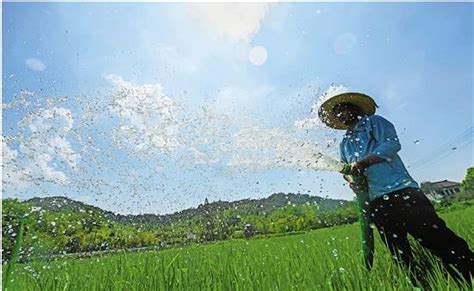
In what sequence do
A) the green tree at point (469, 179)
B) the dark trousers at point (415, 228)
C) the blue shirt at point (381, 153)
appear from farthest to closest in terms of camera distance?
the green tree at point (469, 179), the blue shirt at point (381, 153), the dark trousers at point (415, 228)

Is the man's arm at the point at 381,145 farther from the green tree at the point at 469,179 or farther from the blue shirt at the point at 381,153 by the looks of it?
the green tree at the point at 469,179

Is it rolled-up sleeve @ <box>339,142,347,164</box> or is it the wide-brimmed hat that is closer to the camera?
the wide-brimmed hat

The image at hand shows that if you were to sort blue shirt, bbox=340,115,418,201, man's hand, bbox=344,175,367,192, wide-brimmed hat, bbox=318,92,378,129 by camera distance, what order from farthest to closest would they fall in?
wide-brimmed hat, bbox=318,92,378,129
man's hand, bbox=344,175,367,192
blue shirt, bbox=340,115,418,201

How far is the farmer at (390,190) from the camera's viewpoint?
2.78 meters

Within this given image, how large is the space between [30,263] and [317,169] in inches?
140

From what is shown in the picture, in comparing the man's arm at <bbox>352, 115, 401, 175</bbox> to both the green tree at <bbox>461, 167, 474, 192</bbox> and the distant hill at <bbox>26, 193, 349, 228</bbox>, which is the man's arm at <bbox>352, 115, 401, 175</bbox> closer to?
the distant hill at <bbox>26, 193, 349, 228</bbox>

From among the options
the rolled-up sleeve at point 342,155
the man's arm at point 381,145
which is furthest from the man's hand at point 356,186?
the rolled-up sleeve at point 342,155

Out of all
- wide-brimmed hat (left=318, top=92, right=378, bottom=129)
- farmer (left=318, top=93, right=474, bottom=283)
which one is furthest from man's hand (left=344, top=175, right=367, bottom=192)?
wide-brimmed hat (left=318, top=92, right=378, bottom=129)

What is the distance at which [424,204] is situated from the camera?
2932mm

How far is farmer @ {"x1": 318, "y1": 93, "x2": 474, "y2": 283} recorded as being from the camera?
2.78 m

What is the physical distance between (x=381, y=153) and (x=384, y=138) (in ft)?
0.62

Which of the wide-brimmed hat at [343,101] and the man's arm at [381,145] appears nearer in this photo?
the man's arm at [381,145]

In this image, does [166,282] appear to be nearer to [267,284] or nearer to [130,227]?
[267,284]

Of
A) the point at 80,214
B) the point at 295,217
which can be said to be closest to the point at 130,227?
the point at 80,214
